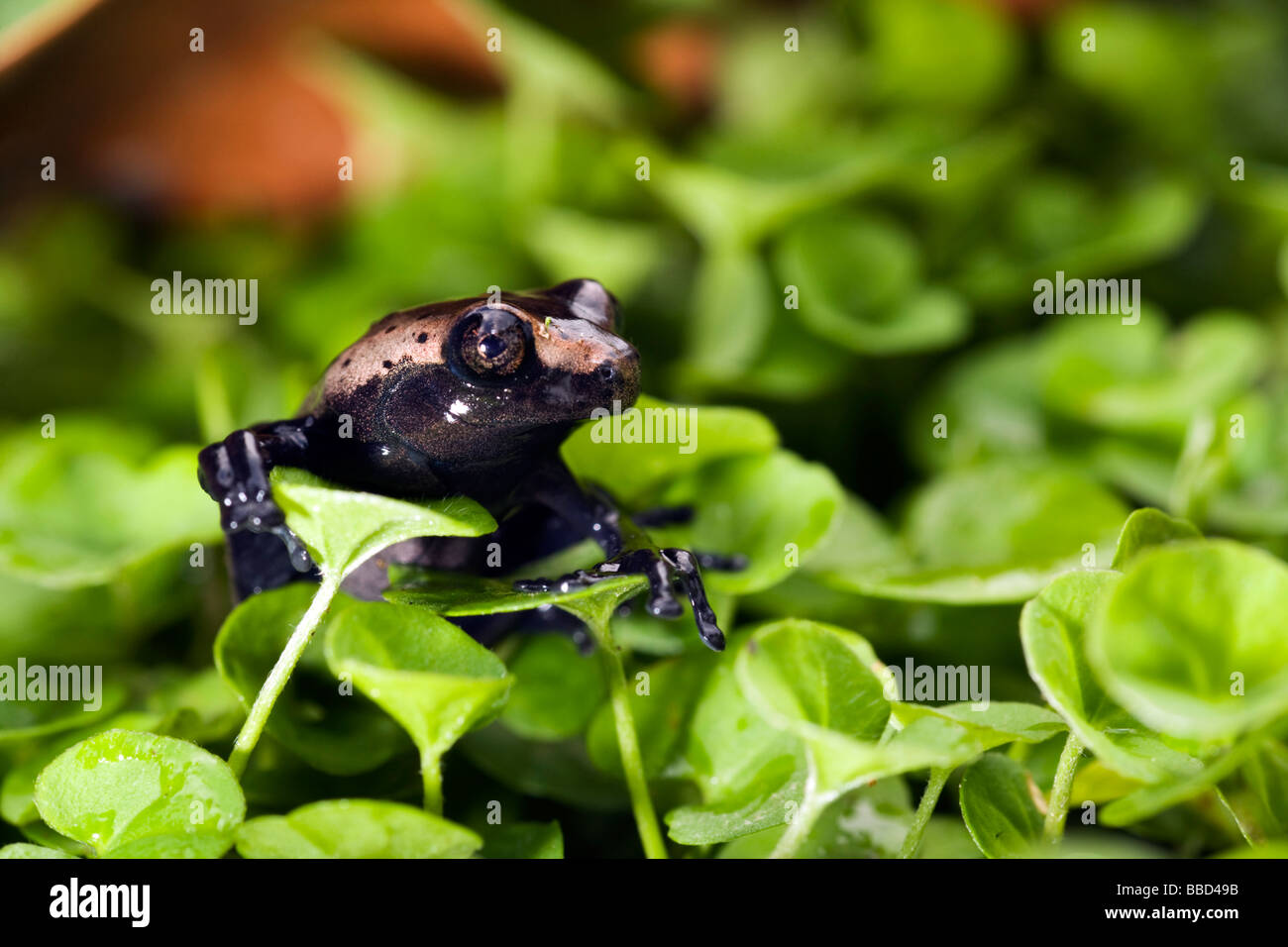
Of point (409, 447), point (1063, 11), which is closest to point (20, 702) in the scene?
point (409, 447)

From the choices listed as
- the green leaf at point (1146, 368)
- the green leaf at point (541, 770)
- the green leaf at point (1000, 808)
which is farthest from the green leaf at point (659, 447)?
the green leaf at point (1146, 368)

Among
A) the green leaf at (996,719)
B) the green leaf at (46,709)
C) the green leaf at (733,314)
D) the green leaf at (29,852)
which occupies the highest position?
the green leaf at (733,314)

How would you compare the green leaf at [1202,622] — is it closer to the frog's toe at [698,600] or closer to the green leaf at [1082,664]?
the green leaf at [1082,664]

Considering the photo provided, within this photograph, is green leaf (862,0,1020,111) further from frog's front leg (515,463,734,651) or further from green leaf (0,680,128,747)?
green leaf (0,680,128,747)

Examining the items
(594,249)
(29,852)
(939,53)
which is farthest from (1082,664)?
(939,53)

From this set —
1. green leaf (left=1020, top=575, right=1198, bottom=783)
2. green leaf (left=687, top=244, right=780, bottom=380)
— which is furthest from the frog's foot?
green leaf (left=687, top=244, right=780, bottom=380)
